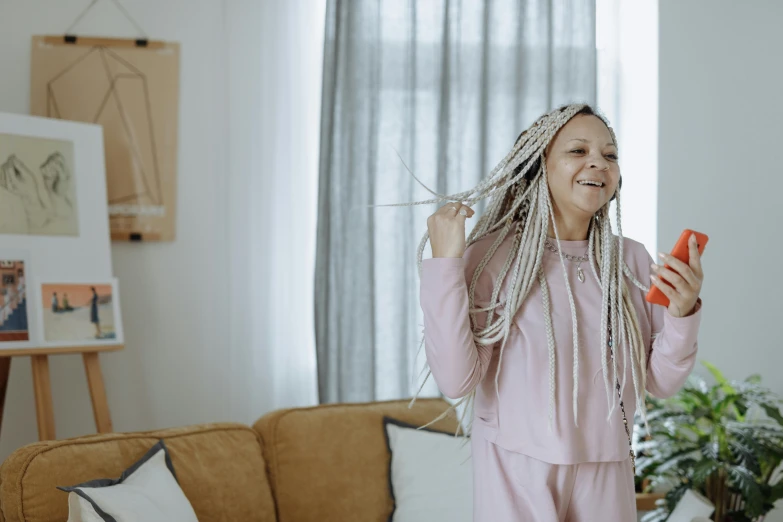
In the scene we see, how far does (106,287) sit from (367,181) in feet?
3.43

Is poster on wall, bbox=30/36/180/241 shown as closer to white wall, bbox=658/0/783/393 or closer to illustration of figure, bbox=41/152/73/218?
illustration of figure, bbox=41/152/73/218

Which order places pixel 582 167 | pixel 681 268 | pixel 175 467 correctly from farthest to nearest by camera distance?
pixel 175 467
pixel 582 167
pixel 681 268

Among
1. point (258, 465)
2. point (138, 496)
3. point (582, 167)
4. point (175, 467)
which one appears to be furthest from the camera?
point (258, 465)

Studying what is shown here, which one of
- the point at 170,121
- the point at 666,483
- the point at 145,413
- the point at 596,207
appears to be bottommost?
the point at 666,483

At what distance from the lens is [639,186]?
3344 mm

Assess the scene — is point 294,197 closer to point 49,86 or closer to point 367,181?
point 367,181

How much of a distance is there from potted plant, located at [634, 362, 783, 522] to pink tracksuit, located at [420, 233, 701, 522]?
4.71ft

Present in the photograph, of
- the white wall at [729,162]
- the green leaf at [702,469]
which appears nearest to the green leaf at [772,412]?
the green leaf at [702,469]

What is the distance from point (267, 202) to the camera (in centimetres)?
297

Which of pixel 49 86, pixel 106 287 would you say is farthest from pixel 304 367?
pixel 49 86

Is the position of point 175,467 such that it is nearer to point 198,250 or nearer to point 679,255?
point 198,250

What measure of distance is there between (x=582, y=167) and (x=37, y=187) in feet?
6.08

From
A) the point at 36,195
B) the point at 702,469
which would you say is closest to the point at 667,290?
the point at 702,469

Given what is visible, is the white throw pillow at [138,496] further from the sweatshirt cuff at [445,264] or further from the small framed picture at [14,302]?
the sweatshirt cuff at [445,264]
